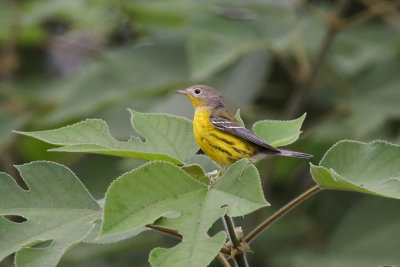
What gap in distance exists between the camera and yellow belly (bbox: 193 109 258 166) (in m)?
2.79

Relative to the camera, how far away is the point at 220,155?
2.79 meters

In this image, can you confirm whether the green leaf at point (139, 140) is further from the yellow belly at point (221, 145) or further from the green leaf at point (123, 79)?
the green leaf at point (123, 79)

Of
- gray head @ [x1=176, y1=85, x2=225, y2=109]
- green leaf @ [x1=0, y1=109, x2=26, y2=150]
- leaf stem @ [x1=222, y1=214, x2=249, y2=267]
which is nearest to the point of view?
leaf stem @ [x1=222, y1=214, x2=249, y2=267]

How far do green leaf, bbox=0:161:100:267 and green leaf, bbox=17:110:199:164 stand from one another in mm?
91

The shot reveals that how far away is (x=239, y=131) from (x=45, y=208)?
2.83 ft

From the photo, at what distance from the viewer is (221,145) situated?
2.89m

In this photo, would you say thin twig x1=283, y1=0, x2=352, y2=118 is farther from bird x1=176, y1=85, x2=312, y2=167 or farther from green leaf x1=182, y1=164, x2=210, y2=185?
green leaf x1=182, y1=164, x2=210, y2=185

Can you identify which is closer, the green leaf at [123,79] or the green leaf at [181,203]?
the green leaf at [181,203]

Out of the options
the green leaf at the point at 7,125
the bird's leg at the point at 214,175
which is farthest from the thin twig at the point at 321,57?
the bird's leg at the point at 214,175

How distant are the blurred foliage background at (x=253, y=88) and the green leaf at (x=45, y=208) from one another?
2.02 metres

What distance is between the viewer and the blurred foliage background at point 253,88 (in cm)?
451

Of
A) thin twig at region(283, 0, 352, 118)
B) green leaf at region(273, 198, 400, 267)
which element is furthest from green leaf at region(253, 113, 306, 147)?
green leaf at region(273, 198, 400, 267)

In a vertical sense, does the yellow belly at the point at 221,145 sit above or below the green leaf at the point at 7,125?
below

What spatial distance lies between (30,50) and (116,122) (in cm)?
173
